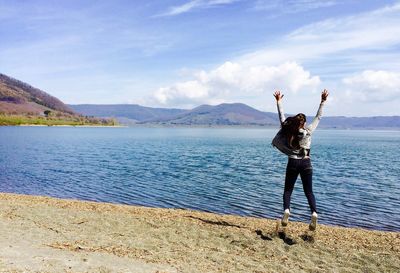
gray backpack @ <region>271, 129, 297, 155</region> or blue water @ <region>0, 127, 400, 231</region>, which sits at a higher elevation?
gray backpack @ <region>271, 129, 297, 155</region>

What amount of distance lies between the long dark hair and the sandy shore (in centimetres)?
330

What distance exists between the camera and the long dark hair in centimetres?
1277

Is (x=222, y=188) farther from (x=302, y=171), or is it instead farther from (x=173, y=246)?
→ (x=173, y=246)

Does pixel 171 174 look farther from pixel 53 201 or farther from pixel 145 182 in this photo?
pixel 53 201

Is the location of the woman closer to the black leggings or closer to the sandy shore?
the black leggings

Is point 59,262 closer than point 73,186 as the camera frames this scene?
Yes

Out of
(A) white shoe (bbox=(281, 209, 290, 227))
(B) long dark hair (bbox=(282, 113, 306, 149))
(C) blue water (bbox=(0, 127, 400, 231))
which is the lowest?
(C) blue water (bbox=(0, 127, 400, 231))

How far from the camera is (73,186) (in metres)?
34.0

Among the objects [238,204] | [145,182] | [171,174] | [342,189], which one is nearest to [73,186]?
[145,182]

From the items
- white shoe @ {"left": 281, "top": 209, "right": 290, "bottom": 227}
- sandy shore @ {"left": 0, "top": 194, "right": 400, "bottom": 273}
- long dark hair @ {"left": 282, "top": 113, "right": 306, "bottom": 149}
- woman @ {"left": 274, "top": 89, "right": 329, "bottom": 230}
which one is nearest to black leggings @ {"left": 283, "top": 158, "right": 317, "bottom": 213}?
woman @ {"left": 274, "top": 89, "right": 329, "bottom": 230}

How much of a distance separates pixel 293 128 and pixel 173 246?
5.35m

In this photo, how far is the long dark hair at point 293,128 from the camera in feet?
41.9

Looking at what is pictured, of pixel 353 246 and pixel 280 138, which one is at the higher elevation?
pixel 280 138

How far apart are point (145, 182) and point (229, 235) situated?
901 inches
